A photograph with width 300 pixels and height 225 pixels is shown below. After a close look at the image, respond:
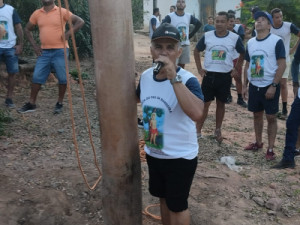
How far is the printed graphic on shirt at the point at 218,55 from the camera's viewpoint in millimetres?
5250

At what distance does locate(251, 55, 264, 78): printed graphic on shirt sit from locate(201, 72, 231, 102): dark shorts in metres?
0.53

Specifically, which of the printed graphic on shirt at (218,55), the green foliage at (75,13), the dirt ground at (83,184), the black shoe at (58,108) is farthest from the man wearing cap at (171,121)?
the green foliage at (75,13)

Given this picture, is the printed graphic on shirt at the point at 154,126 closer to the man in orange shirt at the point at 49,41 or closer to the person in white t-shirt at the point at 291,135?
the person in white t-shirt at the point at 291,135

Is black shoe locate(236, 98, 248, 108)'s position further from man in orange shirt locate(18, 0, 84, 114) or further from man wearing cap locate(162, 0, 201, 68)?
man in orange shirt locate(18, 0, 84, 114)

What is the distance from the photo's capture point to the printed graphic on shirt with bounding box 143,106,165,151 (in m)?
2.54

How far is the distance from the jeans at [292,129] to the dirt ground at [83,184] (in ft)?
0.72

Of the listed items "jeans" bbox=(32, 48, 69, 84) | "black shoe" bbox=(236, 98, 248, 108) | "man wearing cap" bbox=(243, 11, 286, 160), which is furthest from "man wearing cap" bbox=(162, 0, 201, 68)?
"man wearing cap" bbox=(243, 11, 286, 160)

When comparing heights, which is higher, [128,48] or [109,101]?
[128,48]

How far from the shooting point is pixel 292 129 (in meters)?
4.65

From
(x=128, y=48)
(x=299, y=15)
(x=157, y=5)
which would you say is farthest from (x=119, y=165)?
(x=157, y=5)

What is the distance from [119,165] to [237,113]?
17.0 feet

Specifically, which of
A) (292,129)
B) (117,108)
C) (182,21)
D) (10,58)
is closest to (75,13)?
(182,21)

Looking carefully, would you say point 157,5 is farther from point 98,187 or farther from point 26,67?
point 98,187

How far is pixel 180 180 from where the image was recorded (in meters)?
2.60
